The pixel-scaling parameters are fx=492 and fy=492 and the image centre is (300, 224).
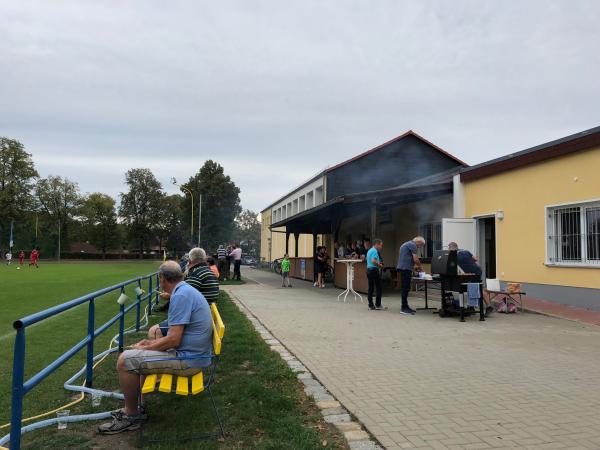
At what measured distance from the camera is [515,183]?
12.5 meters

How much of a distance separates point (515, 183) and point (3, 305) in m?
13.0

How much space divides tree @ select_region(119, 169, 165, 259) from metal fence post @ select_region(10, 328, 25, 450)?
256 ft

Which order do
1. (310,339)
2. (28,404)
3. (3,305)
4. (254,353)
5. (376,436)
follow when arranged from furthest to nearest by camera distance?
1. (3,305)
2. (310,339)
3. (254,353)
4. (28,404)
5. (376,436)

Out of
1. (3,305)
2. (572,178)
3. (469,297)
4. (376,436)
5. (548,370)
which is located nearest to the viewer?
(376,436)

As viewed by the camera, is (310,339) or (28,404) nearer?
(28,404)

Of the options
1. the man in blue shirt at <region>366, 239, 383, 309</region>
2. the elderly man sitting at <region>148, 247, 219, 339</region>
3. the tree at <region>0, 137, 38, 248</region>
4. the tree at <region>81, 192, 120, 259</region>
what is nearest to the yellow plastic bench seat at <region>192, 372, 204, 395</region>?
the elderly man sitting at <region>148, 247, 219, 339</region>

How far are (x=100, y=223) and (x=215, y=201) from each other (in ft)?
119

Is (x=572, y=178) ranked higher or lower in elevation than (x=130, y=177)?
lower

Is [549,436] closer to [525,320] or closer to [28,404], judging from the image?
[28,404]

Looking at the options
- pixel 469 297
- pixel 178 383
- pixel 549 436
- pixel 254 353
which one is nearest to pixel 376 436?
pixel 549 436

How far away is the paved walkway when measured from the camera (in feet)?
12.0

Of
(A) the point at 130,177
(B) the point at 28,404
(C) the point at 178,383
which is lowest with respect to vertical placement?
(B) the point at 28,404

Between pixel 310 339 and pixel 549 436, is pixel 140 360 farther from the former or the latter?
pixel 310 339

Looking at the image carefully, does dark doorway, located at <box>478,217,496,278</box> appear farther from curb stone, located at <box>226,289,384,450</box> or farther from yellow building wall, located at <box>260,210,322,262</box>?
yellow building wall, located at <box>260,210,322,262</box>
